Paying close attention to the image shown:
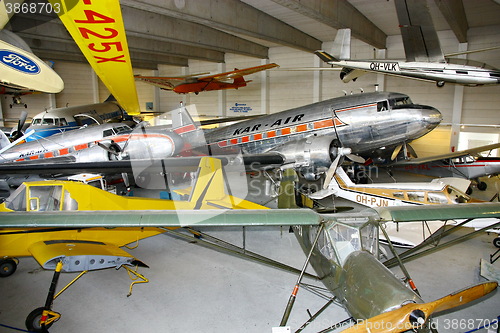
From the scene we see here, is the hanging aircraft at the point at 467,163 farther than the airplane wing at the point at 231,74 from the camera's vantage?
No

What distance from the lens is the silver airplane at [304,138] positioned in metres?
8.75

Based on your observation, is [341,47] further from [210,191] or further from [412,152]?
[210,191]

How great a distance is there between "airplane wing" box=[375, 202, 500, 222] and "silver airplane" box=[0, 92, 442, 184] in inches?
130

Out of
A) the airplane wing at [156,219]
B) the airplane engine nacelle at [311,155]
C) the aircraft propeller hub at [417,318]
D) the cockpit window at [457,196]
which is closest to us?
the aircraft propeller hub at [417,318]

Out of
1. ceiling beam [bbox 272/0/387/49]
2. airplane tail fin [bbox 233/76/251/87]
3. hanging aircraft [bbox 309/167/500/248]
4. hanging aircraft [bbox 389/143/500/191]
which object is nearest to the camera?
hanging aircraft [bbox 309/167/500/248]

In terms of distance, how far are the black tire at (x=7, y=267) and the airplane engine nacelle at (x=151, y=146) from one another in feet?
14.0

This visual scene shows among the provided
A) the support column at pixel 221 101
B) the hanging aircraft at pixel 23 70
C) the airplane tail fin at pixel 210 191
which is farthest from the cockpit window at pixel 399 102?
the support column at pixel 221 101

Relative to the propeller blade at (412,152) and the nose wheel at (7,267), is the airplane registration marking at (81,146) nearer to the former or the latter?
the nose wheel at (7,267)

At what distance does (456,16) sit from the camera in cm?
A: 1105

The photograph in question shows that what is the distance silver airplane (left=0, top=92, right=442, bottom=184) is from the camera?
28.7 ft

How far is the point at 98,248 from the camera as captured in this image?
5203mm

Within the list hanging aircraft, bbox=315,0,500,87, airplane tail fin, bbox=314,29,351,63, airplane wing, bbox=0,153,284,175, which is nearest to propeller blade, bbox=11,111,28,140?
airplane wing, bbox=0,153,284,175

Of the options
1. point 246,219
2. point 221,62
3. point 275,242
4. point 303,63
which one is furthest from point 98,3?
point 221,62

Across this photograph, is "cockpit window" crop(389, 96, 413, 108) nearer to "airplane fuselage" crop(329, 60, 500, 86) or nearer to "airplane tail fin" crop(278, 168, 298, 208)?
"airplane fuselage" crop(329, 60, 500, 86)
